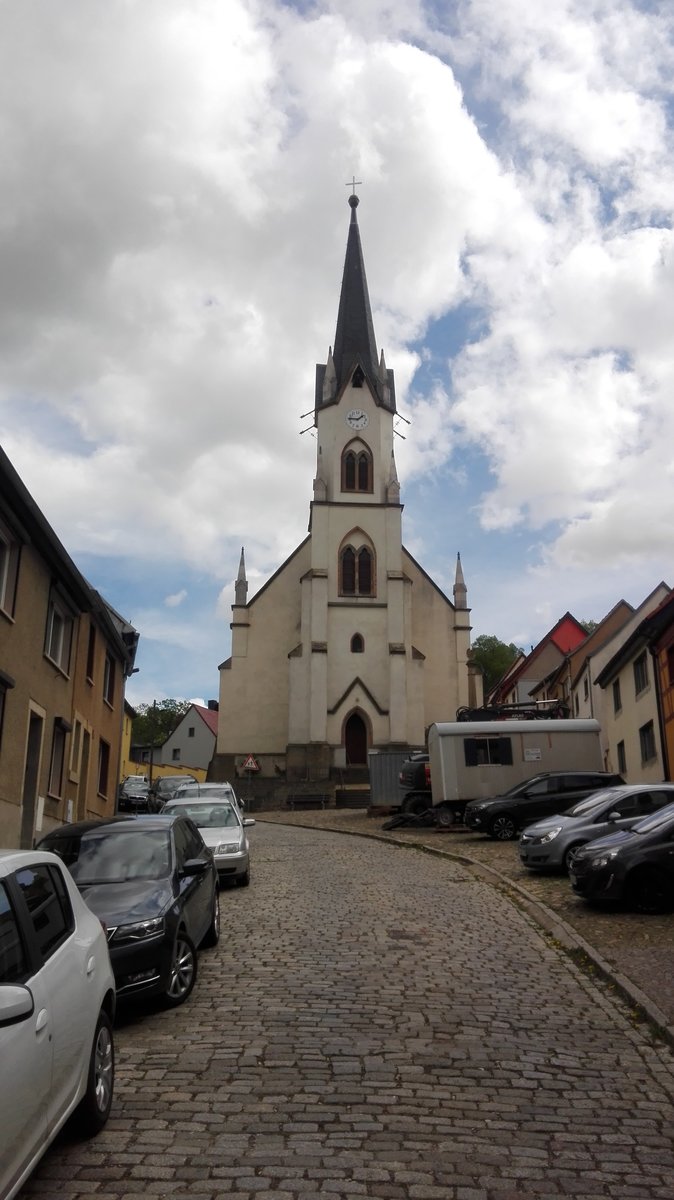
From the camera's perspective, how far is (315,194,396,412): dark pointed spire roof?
2159 inches

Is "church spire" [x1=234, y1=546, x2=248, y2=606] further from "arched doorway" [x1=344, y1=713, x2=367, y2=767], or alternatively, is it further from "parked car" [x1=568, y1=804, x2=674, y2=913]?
"parked car" [x1=568, y1=804, x2=674, y2=913]

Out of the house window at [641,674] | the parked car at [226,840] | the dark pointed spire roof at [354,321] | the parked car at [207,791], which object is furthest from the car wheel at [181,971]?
the dark pointed spire roof at [354,321]

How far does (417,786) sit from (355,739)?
1820 cm

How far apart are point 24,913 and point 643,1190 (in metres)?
3.16

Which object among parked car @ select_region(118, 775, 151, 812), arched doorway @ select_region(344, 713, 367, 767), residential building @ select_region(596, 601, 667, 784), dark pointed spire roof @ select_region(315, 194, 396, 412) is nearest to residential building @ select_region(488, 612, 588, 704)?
arched doorway @ select_region(344, 713, 367, 767)

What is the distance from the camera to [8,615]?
51.4ft

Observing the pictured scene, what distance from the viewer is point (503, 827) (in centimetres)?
2250

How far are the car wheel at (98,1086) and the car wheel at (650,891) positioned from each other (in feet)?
27.4

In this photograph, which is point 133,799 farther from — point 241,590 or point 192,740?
point 192,740

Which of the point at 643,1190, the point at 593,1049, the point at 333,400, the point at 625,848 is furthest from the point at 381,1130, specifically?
the point at 333,400

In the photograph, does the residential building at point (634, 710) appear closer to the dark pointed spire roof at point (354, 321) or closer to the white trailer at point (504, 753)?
the white trailer at point (504, 753)

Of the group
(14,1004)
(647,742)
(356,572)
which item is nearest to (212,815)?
(14,1004)

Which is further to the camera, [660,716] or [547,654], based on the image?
[547,654]

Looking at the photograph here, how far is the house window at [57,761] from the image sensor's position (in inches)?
779
